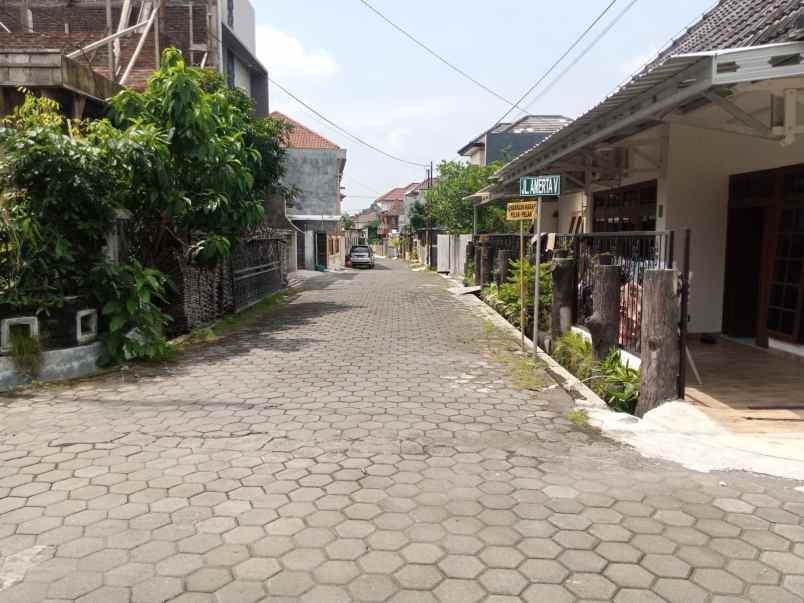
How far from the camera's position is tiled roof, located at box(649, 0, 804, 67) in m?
5.64

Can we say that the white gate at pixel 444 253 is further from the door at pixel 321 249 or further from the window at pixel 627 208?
the window at pixel 627 208

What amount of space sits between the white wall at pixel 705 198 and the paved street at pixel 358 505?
3.60 meters

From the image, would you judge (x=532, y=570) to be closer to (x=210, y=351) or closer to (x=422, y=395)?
(x=422, y=395)

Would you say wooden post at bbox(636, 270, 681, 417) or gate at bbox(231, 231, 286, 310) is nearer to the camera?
wooden post at bbox(636, 270, 681, 417)

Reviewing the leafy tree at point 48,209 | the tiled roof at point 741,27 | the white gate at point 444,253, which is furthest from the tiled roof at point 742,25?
the white gate at point 444,253

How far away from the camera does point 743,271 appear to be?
28.5ft

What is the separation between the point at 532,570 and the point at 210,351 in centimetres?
680

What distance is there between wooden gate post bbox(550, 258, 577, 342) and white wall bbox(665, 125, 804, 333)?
5.19ft

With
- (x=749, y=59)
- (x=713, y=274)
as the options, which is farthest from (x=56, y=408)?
(x=713, y=274)

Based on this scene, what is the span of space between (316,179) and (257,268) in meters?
22.1

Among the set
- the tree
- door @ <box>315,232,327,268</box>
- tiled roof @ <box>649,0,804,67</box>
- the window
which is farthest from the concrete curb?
door @ <box>315,232,327,268</box>

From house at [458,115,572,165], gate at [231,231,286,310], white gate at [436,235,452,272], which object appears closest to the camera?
gate at [231,231,286,310]

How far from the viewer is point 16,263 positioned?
267 inches

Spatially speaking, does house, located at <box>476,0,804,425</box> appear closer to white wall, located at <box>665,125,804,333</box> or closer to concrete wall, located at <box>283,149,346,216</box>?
white wall, located at <box>665,125,804,333</box>
